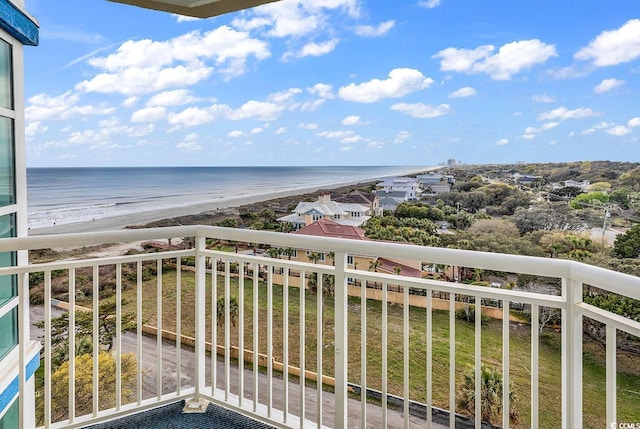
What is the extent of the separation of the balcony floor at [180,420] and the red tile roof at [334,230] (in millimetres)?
1116

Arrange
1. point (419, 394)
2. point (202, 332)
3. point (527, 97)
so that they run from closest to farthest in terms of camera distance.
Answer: point (419, 394)
point (527, 97)
point (202, 332)

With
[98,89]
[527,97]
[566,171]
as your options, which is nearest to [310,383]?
[566,171]

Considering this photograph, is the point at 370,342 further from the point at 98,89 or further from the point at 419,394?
the point at 98,89

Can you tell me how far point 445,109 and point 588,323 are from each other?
5.15 feet

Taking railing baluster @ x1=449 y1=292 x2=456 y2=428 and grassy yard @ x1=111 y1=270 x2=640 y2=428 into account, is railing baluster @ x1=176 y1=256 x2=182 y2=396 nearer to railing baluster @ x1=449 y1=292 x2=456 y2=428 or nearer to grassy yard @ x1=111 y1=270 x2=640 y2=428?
grassy yard @ x1=111 y1=270 x2=640 y2=428

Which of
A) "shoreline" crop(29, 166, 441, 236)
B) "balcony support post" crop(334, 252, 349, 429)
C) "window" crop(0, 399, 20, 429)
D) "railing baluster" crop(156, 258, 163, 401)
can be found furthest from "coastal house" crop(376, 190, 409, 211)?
"window" crop(0, 399, 20, 429)

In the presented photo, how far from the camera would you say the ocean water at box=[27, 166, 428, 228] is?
9.10ft

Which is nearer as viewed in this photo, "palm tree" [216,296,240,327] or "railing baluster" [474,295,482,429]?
"railing baluster" [474,295,482,429]

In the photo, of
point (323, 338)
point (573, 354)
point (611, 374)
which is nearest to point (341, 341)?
point (323, 338)

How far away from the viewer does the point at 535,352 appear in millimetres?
1532

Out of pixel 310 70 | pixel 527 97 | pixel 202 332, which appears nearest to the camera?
pixel 527 97

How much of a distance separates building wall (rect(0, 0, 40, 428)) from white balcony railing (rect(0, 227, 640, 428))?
185 mm

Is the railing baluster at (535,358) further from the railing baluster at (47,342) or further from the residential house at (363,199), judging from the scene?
the railing baluster at (47,342)

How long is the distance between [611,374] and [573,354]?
12 centimetres
